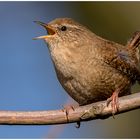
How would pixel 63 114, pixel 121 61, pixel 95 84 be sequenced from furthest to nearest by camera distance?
1. pixel 121 61
2. pixel 95 84
3. pixel 63 114

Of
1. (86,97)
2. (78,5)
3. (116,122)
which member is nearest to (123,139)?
(116,122)

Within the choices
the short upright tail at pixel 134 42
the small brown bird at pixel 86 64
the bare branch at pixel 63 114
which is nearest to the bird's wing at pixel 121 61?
the small brown bird at pixel 86 64

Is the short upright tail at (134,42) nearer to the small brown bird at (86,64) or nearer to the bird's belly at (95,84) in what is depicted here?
the small brown bird at (86,64)

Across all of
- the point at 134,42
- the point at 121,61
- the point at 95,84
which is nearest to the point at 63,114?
the point at 95,84

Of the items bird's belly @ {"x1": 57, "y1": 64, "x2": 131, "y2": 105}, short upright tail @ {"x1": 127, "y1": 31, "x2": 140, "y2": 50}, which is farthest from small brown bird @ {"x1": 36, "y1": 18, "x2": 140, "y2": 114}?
short upright tail @ {"x1": 127, "y1": 31, "x2": 140, "y2": 50}

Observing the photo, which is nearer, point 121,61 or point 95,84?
point 95,84

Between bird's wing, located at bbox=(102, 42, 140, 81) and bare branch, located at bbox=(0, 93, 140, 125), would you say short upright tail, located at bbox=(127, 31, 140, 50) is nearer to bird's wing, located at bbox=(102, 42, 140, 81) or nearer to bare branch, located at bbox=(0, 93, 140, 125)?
bird's wing, located at bbox=(102, 42, 140, 81)

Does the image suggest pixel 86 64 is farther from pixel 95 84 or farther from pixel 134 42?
pixel 134 42

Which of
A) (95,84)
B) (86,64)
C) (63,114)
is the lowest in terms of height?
(63,114)
